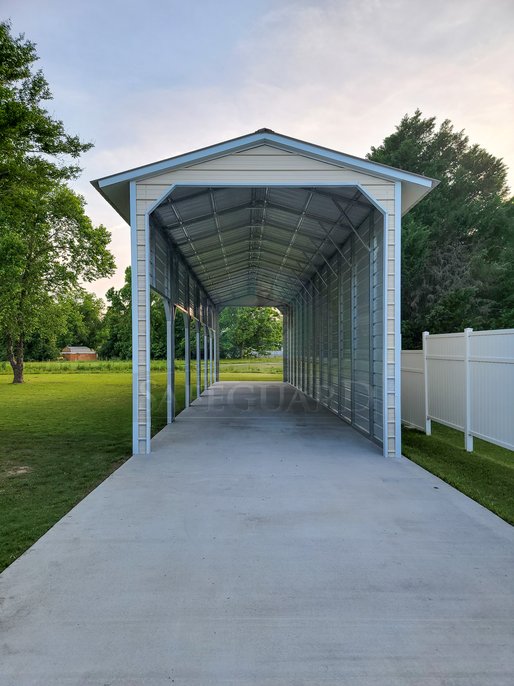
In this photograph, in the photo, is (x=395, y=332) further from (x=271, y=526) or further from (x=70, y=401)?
(x=70, y=401)

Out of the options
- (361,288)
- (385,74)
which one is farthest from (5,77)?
(361,288)

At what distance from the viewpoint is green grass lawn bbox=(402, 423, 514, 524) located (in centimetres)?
438

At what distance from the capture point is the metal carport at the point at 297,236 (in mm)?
6027

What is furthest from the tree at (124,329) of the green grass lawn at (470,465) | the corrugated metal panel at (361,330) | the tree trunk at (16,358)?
the green grass lawn at (470,465)

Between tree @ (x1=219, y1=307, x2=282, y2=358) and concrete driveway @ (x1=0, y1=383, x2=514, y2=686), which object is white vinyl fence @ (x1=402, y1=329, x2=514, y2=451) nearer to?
concrete driveway @ (x1=0, y1=383, x2=514, y2=686)

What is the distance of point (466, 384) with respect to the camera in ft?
20.3

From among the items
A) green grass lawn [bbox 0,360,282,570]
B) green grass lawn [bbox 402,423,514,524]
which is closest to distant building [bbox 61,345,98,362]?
green grass lawn [bbox 0,360,282,570]

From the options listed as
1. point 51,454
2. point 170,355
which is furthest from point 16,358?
point 51,454

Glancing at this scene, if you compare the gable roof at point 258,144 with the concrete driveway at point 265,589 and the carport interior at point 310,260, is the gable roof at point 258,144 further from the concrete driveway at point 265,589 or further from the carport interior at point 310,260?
the concrete driveway at point 265,589

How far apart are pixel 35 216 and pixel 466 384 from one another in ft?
63.0

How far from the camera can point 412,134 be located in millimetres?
19312

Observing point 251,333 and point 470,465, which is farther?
point 251,333

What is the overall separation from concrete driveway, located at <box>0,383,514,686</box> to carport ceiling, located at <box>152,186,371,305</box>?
415 centimetres

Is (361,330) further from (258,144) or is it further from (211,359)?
(211,359)
